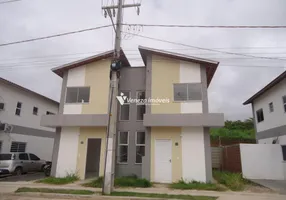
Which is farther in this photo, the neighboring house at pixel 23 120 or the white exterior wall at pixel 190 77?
the neighboring house at pixel 23 120

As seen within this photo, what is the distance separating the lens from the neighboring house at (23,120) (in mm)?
17938

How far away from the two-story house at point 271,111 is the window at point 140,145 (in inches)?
340

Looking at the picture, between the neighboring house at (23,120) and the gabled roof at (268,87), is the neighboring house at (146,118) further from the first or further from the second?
the neighboring house at (23,120)

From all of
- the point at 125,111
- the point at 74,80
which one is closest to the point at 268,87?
the point at 125,111

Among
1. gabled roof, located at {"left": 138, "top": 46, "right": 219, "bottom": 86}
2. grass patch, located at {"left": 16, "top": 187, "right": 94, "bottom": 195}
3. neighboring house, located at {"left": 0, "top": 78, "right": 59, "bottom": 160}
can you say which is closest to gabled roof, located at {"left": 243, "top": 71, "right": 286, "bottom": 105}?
gabled roof, located at {"left": 138, "top": 46, "right": 219, "bottom": 86}

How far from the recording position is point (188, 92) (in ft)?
44.2

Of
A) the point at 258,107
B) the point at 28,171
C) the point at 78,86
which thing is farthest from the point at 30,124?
the point at 258,107

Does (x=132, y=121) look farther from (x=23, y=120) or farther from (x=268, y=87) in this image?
(x=23, y=120)

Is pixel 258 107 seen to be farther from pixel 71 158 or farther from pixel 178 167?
pixel 71 158

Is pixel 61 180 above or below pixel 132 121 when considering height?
below

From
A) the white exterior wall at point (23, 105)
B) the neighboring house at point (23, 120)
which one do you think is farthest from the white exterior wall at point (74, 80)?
the white exterior wall at point (23, 105)

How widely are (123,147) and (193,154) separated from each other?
4.11 meters

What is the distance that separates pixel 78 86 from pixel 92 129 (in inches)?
114

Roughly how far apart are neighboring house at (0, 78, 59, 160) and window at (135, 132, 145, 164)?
34.1 feet
